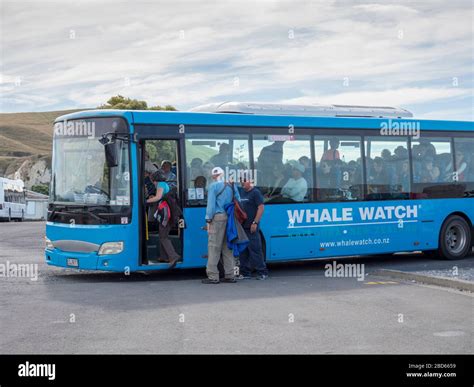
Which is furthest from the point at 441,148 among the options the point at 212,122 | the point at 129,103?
the point at 129,103

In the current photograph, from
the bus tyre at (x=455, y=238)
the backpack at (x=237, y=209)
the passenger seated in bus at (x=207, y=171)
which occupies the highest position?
the passenger seated in bus at (x=207, y=171)

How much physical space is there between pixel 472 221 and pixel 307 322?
9.82 m

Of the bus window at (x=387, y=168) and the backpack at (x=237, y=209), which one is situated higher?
the bus window at (x=387, y=168)

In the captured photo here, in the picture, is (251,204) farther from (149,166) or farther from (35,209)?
(35,209)

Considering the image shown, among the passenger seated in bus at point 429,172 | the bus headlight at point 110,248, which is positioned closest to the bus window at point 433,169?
the passenger seated in bus at point 429,172

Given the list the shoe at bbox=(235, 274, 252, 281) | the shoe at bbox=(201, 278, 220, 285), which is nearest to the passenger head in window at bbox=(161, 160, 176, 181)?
the shoe at bbox=(201, 278, 220, 285)

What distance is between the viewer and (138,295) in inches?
465

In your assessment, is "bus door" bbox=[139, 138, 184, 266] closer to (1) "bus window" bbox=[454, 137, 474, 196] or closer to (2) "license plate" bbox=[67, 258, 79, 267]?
(2) "license plate" bbox=[67, 258, 79, 267]

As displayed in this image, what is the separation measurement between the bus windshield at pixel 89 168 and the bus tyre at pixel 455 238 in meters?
7.69

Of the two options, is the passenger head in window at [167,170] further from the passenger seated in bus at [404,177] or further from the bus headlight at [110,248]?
the passenger seated in bus at [404,177]

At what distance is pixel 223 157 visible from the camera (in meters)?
14.5

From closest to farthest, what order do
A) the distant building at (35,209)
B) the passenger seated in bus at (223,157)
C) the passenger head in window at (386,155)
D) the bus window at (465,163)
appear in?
the passenger seated in bus at (223,157) → the passenger head in window at (386,155) → the bus window at (465,163) → the distant building at (35,209)

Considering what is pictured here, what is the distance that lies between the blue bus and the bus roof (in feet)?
0.07

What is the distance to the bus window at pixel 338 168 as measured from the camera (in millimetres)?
15609
